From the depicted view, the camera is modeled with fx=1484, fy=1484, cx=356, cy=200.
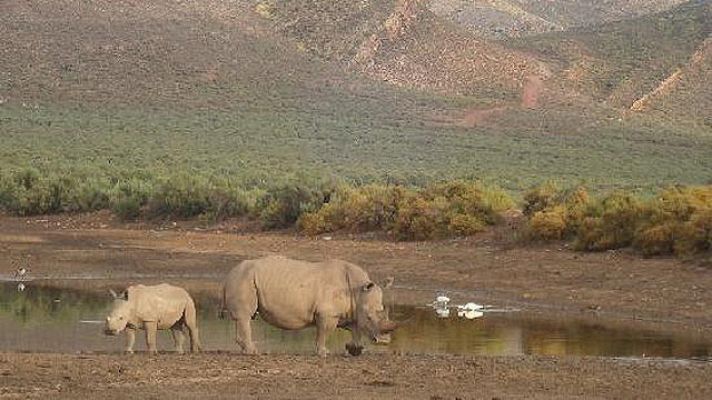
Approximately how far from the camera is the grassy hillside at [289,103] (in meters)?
69.8

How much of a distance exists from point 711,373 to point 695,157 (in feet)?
189

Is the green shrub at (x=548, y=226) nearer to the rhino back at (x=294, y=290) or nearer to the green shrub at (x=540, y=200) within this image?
the green shrub at (x=540, y=200)

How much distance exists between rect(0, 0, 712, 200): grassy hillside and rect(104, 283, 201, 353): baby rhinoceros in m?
44.0

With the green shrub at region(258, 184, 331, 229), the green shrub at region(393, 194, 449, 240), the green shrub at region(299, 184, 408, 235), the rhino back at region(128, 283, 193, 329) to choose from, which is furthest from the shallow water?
the green shrub at region(258, 184, 331, 229)

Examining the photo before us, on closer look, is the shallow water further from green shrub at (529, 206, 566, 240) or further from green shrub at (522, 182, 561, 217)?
green shrub at (522, 182, 561, 217)

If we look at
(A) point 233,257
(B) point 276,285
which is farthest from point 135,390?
(A) point 233,257

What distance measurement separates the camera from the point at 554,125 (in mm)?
80062

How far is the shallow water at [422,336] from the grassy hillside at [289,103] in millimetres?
38756

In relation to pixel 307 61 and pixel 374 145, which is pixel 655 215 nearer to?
pixel 374 145

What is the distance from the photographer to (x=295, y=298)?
1705 cm

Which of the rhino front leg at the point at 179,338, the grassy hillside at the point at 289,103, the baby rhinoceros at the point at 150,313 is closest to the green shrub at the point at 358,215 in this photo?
the rhino front leg at the point at 179,338

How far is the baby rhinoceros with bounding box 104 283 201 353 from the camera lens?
17391mm

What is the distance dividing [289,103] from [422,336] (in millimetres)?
60471

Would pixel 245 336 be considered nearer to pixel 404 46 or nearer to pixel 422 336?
pixel 422 336
